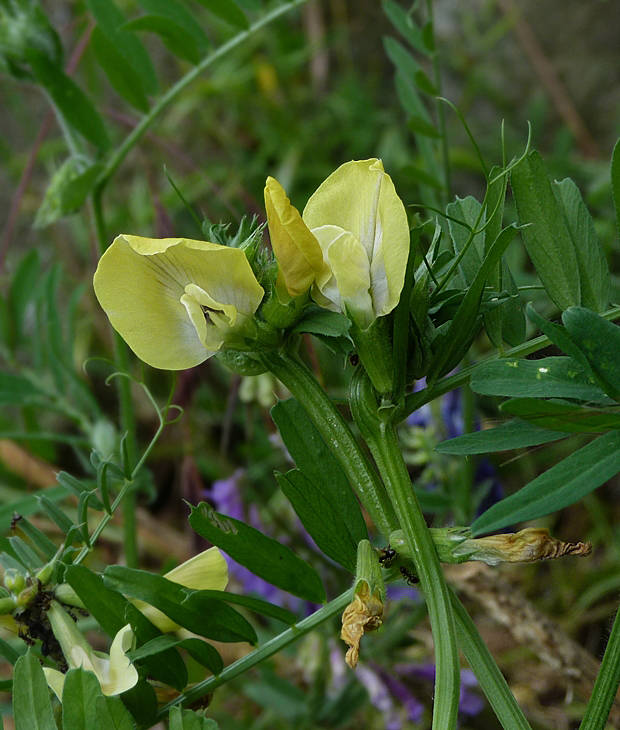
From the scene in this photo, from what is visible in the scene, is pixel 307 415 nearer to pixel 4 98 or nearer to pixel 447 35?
pixel 447 35

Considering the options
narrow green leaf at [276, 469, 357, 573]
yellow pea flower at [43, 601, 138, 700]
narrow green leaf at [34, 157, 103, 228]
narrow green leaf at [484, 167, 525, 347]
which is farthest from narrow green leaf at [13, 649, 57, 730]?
narrow green leaf at [34, 157, 103, 228]

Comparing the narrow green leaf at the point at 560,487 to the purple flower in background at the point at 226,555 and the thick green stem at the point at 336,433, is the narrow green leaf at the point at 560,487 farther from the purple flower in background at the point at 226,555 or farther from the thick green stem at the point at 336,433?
the purple flower in background at the point at 226,555

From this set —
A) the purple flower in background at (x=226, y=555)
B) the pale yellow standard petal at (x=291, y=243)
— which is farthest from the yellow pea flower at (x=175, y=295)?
the purple flower in background at (x=226, y=555)

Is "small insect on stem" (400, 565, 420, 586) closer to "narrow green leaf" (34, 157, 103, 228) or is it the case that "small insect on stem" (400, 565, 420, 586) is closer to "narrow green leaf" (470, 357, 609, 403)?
"narrow green leaf" (470, 357, 609, 403)

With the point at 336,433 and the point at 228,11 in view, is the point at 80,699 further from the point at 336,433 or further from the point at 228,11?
the point at 228,11

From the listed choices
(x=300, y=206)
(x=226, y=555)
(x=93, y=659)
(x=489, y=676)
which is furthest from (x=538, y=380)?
(x=300, y=206)

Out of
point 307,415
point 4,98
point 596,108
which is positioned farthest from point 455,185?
point 307,415
